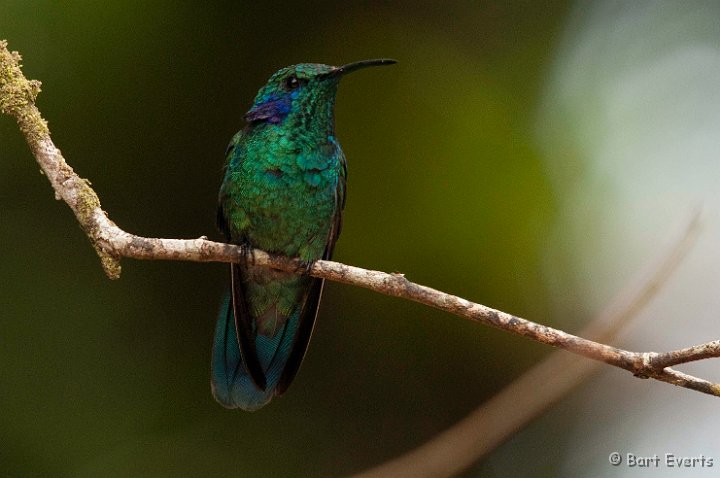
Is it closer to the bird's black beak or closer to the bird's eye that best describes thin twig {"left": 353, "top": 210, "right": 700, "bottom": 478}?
the bird's black beak

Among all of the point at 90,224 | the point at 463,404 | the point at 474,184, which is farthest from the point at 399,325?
the point at 90,224

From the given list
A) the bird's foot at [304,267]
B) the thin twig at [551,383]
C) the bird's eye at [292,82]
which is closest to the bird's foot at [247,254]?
the bird's foot at [304,267]

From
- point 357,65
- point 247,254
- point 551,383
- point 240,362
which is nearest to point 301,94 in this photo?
point 357,65

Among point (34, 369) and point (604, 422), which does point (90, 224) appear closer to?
point (34, 369)

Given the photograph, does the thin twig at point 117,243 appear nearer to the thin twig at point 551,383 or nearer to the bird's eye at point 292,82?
the thin twig at point 551,383

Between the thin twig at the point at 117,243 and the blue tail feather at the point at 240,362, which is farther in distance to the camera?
the blue tail feather at the point at 240,362

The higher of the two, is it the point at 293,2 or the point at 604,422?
the point at 293,2

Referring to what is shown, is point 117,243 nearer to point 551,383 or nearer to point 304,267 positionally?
point 304,267
